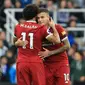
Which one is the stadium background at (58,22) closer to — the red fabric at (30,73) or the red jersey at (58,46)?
the red jersey at (58,46)

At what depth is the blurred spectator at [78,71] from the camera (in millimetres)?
14977

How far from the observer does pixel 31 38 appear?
9.78m

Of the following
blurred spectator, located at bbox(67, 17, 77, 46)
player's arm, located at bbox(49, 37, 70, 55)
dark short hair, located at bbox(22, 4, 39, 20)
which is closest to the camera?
dark short hair, located at bbox(22, 4, 39, 20)

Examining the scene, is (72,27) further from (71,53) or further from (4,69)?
(4,69)

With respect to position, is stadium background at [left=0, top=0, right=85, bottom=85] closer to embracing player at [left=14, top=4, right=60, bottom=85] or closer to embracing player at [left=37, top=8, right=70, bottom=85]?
embracing player at [left=37, top=8, right=70, bottom=85]

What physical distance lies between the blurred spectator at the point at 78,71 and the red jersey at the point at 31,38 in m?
5.13

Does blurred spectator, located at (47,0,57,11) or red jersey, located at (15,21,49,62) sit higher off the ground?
blurred spectator, located at (47,0,57,11)

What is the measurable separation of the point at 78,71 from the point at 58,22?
2.92 metres

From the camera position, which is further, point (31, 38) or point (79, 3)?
point (79, 3)

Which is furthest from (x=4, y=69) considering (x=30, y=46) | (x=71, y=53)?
(x=30, y=46)

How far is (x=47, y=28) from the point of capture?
10109mm

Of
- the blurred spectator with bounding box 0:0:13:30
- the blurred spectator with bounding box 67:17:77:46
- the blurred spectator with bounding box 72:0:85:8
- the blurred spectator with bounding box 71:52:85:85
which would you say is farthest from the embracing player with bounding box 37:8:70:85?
the blurred spectator with bounding box 72:0:85:8

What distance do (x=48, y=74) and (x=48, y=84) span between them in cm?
20

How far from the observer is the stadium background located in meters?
15.4
